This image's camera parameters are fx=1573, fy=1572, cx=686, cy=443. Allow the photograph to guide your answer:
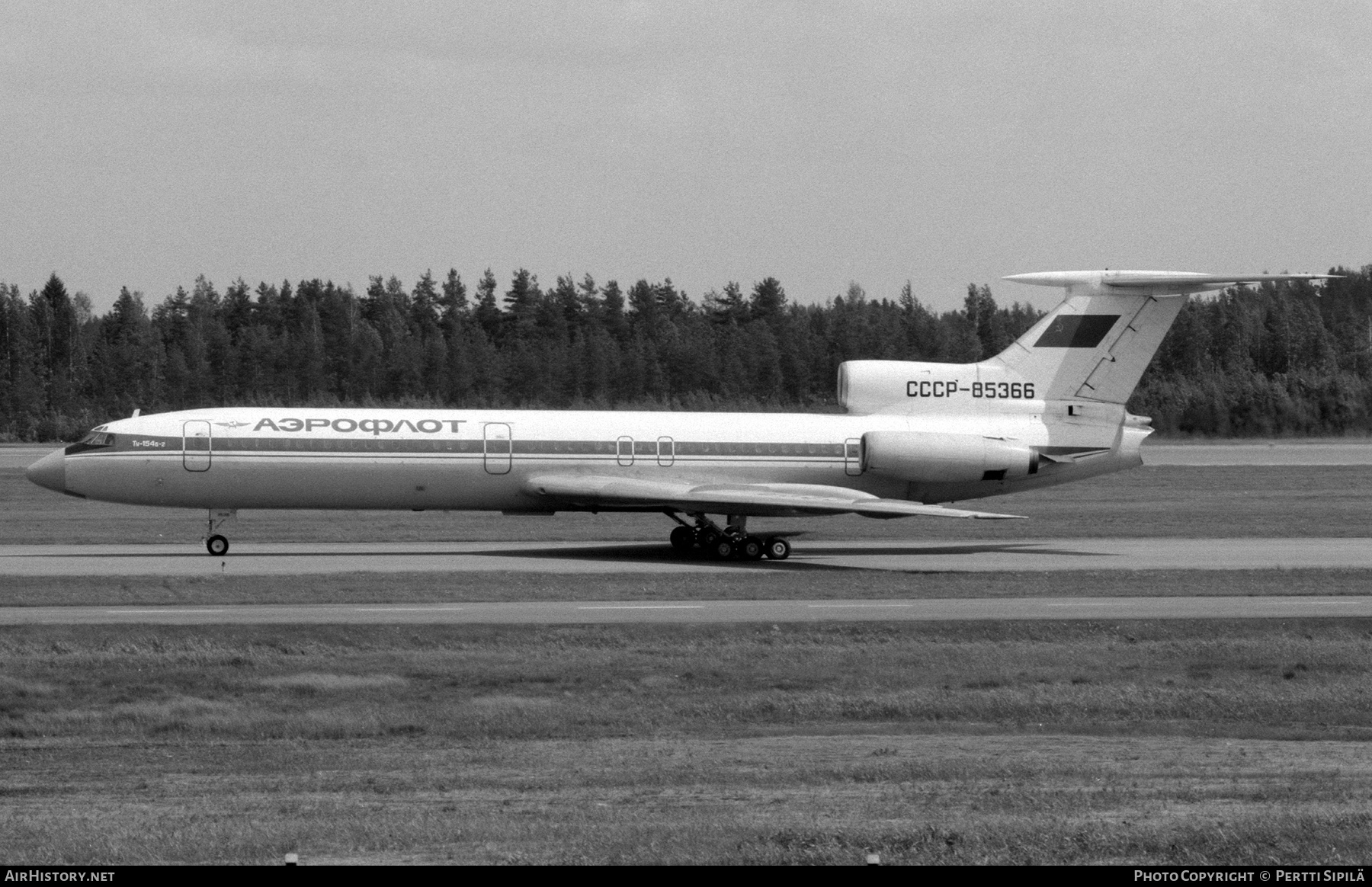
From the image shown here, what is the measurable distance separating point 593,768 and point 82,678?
8368 millimetres

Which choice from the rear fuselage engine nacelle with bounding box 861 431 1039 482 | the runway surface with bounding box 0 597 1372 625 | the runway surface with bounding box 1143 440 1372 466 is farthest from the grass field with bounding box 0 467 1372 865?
the runway surface with bounding box 1143 440 1372 466

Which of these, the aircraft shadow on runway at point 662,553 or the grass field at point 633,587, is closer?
the grass field at point 633,587

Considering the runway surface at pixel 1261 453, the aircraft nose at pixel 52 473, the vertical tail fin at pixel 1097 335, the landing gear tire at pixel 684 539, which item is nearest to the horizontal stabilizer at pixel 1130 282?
the vertical tail fin at pixel 1097 335

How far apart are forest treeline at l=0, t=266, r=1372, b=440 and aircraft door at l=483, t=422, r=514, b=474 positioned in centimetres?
3590

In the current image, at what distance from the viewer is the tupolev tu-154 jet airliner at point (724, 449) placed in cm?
3362

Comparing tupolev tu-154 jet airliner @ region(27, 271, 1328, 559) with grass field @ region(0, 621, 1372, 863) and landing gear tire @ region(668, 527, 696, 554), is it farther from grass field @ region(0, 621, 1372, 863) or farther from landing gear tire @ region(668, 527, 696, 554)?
grass field @ region(0, 621, 1372, 863)

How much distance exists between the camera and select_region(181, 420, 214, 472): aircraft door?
1318 inches

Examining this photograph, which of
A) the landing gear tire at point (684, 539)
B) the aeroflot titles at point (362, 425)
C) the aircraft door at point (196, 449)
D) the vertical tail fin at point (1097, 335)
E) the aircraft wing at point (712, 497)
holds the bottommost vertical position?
the landing gear tire at point (684, 539)

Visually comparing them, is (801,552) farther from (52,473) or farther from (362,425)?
(52,473)

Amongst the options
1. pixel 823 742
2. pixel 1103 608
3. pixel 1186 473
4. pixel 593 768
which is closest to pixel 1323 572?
pixel 1103 608

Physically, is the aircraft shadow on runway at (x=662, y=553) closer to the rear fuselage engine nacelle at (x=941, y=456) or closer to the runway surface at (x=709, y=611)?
the rear fuselage engine nacelle at (x=941, y=456)

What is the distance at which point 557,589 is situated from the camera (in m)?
27.0

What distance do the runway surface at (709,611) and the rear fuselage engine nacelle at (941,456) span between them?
9.23 metres

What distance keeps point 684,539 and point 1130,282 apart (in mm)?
11588
